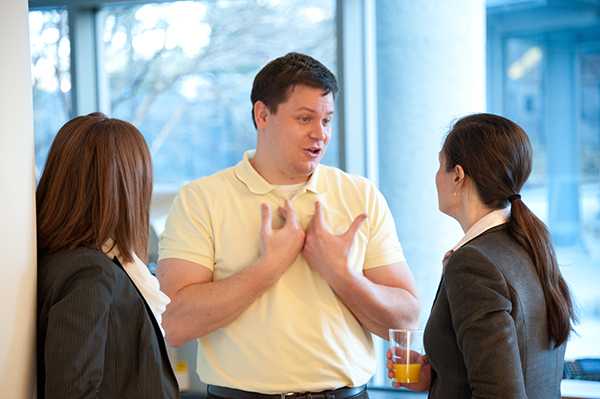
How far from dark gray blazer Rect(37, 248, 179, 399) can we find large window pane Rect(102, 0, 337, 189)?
2981 millimetres

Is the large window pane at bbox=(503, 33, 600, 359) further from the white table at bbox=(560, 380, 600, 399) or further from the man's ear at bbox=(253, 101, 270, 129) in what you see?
the man's ear at bbox=(253, 101, 270, 129)

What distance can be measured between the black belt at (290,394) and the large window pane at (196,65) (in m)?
2.59

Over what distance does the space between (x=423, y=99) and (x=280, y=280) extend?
2402mm

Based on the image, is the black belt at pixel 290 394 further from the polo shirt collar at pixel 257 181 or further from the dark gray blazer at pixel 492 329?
the polo shirt collar at pixel 257 181

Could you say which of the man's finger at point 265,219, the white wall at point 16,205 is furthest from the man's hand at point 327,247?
the white wall at point 16,205

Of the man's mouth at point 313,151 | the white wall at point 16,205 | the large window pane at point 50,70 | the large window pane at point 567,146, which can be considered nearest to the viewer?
the white wall at point 16,205

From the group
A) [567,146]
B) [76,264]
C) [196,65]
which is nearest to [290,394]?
[76,264]

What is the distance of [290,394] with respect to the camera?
2.26 metres

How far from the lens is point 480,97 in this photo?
454 centimetres

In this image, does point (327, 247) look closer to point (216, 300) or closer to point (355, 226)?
point (355, 226)

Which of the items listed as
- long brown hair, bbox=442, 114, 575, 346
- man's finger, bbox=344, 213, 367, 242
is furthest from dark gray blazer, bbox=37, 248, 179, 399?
long brown hair, bbox=442, 114, 575, 346

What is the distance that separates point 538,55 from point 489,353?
3.28 metres

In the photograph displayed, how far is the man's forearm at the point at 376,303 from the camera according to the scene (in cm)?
226

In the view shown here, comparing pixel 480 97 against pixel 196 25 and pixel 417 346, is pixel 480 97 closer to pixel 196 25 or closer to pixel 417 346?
pixel 196 25
